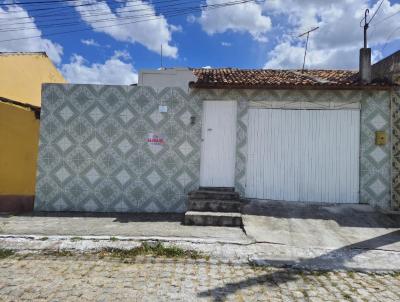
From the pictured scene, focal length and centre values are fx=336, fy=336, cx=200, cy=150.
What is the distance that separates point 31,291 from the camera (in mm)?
4148

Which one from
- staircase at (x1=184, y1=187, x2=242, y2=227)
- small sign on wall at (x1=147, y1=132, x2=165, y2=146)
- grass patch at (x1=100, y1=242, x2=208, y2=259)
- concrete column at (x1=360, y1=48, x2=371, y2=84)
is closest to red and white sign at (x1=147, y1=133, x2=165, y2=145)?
small sign on wall at (x1=147, y1=132, x2=165, y2=146)

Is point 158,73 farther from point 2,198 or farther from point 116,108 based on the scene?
point 2,198

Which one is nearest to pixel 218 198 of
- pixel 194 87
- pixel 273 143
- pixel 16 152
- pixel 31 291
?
pixel 273 143

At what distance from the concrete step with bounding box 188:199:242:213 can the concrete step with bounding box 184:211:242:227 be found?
419mm

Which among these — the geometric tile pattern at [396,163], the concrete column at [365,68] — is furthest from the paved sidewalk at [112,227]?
the concrete column at [365,68]

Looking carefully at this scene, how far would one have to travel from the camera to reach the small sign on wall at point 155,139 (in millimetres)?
8578

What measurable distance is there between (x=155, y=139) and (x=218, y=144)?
1612 millimetres

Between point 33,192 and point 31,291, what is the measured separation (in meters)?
5.05

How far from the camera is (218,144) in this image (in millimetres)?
8539

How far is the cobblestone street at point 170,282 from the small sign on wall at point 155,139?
12.0ft

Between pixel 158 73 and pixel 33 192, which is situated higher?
pixel 158 73

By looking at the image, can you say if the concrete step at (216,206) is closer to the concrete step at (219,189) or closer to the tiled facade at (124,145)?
the concrete step at (219,189)

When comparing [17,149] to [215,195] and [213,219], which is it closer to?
[215,195]

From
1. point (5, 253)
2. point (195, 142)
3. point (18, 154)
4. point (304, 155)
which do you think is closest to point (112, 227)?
point (5, 253)
